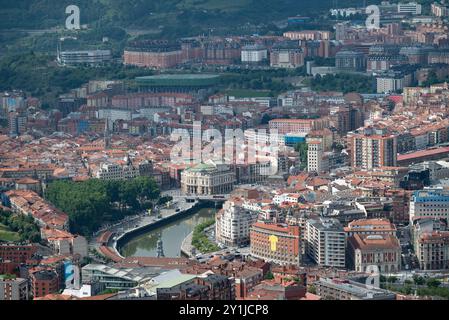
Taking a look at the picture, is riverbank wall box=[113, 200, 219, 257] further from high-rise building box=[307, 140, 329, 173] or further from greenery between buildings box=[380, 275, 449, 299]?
greenery between buildings box=[380, 275, 449, 299]

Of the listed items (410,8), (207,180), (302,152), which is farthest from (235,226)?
(410,8)

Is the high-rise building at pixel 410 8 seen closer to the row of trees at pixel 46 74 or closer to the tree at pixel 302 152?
the row of trees at pixel 46 74

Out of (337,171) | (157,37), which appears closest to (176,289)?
(337,171)

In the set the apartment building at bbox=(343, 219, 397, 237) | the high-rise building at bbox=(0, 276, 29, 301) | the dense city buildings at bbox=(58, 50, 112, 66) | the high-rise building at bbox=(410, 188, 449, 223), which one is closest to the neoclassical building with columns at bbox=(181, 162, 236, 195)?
the high-rise building at bbox=(410, 188, 449, 223)

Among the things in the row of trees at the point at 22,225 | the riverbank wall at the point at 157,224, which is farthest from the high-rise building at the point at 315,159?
the row of trees at the point at 22,225

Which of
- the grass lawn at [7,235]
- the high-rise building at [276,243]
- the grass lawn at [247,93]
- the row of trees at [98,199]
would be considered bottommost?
the grass lawn at [247,93]

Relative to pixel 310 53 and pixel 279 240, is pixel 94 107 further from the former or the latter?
pixel 279 240

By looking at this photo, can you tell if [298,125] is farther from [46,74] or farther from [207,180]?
[46,74]
